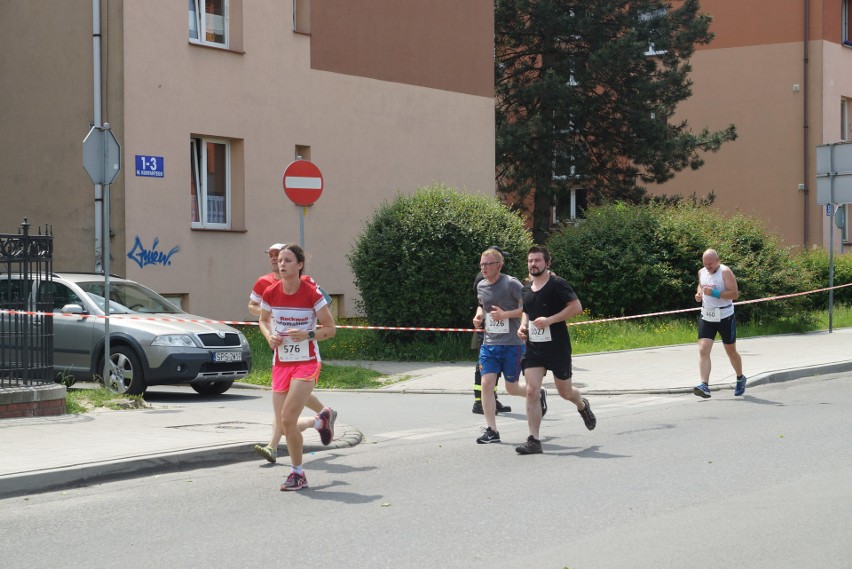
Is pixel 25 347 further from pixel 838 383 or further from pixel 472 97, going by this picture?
pixel 472 97

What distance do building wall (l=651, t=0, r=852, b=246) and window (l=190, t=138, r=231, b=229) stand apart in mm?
19932

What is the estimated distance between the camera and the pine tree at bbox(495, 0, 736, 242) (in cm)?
3092

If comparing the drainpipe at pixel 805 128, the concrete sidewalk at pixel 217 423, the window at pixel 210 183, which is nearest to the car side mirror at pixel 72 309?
the concrete sidewalk at pixel 217 423

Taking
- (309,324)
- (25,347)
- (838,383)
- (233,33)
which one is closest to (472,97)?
(233,33)

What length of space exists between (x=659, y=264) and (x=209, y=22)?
9.46 meters

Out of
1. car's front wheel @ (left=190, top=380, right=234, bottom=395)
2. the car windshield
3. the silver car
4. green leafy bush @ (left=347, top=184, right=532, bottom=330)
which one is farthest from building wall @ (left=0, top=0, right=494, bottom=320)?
car's front wheel @ (left=190, top=380, right=234, bottom=395)

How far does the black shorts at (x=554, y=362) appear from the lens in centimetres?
967

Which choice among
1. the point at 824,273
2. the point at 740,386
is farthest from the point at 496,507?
the point at 824,273

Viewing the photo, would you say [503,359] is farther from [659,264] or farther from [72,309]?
[659,264]

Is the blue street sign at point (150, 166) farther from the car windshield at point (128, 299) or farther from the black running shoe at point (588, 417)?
the black running shoe at point (588, 417)

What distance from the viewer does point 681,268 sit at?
2197 cm

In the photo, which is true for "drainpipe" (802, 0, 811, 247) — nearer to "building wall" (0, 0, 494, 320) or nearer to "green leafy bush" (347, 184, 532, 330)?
"building wall" (0, 0, 494, 320)

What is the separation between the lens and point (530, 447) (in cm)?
941

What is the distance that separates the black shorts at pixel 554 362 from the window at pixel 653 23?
22.5 metres
